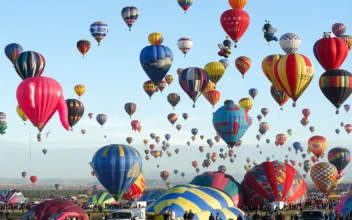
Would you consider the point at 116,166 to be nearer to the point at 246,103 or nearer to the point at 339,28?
the point at 339,28

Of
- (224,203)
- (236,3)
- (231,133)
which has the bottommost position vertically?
(224,203)

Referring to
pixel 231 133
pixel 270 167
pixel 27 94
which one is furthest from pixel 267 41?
pixel 27 94

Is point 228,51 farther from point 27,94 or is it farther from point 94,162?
point 27,94

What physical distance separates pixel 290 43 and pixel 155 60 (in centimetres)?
1055

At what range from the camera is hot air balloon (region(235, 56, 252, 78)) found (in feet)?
217

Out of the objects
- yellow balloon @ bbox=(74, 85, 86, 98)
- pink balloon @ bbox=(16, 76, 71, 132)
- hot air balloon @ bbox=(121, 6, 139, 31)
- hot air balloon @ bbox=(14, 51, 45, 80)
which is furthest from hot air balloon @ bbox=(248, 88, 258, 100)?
pink balloon @ bbox=(16, 76, 71, 132)

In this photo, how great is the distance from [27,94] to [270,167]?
1698 centimetres

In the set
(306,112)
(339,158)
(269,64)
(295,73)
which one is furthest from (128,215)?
(306,112)

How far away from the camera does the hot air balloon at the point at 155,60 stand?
5606cm

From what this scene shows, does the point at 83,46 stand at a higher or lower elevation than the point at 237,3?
lower

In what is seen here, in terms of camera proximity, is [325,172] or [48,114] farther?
[325,172]

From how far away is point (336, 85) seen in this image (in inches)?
2007

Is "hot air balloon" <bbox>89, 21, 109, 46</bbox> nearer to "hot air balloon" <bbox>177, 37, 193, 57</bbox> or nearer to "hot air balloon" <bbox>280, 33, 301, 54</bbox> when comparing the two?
"hot air balloon" <bbox>177, 37, 193, 57</bbox>

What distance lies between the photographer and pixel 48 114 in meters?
44.2
